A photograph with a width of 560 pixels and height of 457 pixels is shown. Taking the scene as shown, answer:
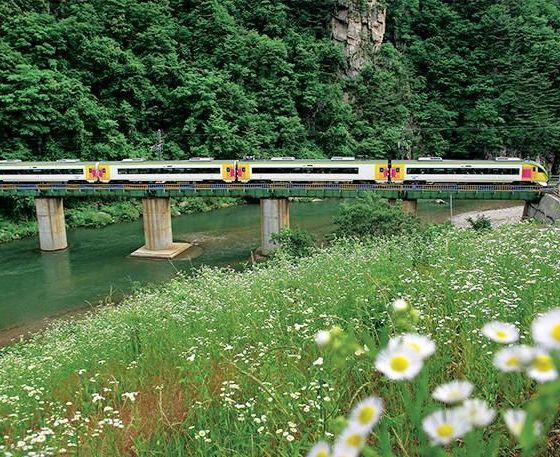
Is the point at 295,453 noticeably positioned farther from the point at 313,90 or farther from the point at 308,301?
the point at 313,90

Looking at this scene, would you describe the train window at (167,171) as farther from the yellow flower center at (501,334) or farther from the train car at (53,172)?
the yellow flower center at (501,334)

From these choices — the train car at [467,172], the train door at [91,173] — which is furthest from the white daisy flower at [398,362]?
the train door at [91,173]

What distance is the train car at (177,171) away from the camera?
28875 millimetres

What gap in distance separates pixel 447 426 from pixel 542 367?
19 centimetres

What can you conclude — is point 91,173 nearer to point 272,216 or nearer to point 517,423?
point 272,216

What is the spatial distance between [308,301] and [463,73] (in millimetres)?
63212

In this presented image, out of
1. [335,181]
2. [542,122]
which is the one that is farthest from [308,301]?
[542,122]

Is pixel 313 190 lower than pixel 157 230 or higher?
higher

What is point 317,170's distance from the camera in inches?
1110

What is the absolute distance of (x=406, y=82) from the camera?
6119 centimetres

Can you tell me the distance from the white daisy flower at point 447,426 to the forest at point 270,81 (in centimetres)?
4246

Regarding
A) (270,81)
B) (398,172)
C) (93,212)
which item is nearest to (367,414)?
(398,172)

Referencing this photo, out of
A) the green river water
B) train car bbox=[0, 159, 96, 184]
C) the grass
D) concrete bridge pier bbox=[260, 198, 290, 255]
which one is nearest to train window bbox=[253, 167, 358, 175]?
concrete bridge pier bbox=[260, 198, 290, 255]

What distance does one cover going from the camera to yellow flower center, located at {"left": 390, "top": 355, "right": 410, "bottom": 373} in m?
0.92
